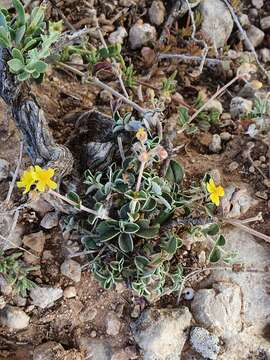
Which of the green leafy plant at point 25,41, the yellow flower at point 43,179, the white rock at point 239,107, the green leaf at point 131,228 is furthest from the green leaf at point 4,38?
the white rock at point 239,107

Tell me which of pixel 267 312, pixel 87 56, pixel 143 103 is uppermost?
pixel 87 56

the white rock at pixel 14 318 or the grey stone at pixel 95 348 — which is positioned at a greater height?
the white rock at pixel 14 318

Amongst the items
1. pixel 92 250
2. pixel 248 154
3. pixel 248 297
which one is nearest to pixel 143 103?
pixel 248 154

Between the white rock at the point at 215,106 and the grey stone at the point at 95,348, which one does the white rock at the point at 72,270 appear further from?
the white rock at the point at 215,106

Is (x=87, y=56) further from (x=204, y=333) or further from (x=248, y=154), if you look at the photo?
(x=204, y=333)

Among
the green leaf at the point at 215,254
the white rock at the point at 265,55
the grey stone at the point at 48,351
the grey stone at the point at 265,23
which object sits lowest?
the grey stone at the point at 48,351

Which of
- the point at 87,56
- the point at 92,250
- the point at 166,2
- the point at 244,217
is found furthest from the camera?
the point at 166,2

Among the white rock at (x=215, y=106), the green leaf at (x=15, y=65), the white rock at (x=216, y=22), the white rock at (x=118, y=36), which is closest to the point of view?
the green leaf at (x=15, y=65)

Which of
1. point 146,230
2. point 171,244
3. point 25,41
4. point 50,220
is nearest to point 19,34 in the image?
point 25,41
